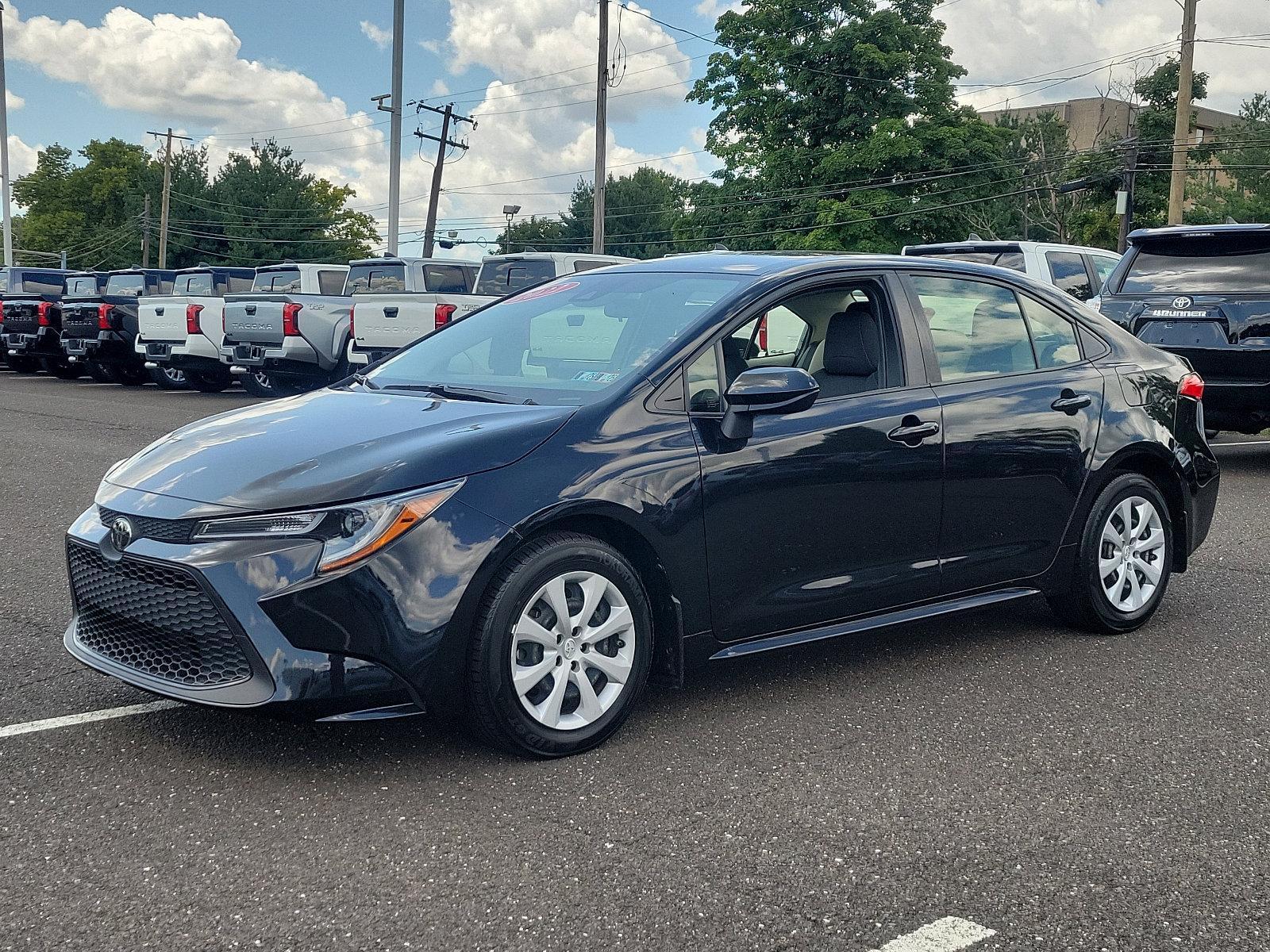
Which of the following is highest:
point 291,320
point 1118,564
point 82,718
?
point 291,320

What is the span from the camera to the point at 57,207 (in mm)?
119812

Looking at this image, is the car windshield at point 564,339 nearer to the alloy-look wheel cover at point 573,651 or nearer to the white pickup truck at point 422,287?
the alloy-look wheel cover at point 573,651

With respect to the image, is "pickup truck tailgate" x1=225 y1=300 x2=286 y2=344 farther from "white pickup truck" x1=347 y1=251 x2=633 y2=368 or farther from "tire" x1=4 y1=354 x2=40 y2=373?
"tire" x1=4 y1=354 x2=40 y2=373

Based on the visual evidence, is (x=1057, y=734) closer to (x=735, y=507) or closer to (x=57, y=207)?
(x=735, y=507)

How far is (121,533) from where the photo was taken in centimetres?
398

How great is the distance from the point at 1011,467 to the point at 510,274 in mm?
13271

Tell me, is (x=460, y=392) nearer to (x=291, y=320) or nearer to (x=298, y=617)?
(x=298, y=617)

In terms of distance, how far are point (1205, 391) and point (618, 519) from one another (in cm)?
726

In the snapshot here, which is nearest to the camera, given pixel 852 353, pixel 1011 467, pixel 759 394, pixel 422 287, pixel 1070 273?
pixel 759 394

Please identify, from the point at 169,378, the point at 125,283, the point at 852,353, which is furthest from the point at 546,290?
the point at 125,283

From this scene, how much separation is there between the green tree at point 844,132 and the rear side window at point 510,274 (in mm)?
24815

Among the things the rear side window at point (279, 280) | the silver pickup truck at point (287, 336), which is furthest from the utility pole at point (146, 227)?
the silver pickup truck at point (287, 336)

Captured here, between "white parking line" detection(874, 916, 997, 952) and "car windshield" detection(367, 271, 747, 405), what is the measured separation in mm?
2009

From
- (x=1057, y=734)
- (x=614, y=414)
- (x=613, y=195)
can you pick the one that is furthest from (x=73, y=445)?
(x=613, y=195)
